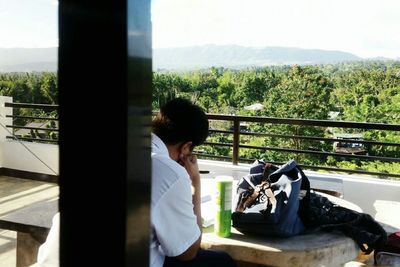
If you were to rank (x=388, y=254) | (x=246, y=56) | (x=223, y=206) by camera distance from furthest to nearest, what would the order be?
(x=246, y=56)
(x=388, y=254)
(x=223, y=206)

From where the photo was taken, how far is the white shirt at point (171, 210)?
3.99 ft

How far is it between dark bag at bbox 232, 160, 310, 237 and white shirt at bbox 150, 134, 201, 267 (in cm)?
24

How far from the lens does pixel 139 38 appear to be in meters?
0.49

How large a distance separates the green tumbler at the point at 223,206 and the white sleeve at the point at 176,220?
0.12m

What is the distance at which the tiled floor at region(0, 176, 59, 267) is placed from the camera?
120 inches

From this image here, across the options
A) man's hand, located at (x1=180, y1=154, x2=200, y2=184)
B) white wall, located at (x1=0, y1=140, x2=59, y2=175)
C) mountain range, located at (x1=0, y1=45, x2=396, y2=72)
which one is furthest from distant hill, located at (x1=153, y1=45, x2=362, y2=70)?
man's hand, located at (x1=180, y1=154, x2=200, y2=184)

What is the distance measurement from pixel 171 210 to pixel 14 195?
3.65 meters

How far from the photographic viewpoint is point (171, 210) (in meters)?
1.23

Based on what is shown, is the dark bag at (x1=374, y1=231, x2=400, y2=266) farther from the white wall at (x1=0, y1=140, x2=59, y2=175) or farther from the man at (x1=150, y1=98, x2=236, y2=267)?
the white wall at (x1=0, y1=140, x2=59, y2=175)

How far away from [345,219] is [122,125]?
1.28 metres

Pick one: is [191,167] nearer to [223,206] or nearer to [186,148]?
[186,148]

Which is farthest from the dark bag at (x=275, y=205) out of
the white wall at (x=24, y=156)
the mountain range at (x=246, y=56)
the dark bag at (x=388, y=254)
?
the white wall at (x=24, y=156)

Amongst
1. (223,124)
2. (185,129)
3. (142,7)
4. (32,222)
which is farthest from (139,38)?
(223,124)

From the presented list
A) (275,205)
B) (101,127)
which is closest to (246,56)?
(275,205)
